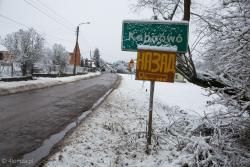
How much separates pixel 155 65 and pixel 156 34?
0.71 meters

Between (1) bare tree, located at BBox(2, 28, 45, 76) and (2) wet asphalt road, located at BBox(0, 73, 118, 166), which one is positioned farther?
(1) bare tree, located at BBox(2, 28, 45, 76)

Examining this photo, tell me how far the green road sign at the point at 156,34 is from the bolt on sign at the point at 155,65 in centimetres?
26

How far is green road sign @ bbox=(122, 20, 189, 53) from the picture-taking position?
21.4ft

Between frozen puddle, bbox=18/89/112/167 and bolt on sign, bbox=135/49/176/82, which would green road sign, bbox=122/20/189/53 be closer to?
bolt on sign, bbox=135/49/176/82

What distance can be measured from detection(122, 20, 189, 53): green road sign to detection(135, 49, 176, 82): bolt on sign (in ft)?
0.85

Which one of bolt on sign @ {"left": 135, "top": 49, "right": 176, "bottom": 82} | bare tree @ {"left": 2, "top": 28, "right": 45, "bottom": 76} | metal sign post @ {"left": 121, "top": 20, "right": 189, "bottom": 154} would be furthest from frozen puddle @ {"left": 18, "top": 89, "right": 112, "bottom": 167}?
bare tree @ {"left": 2, "top": 28, "right": 45, "bottom": 76}

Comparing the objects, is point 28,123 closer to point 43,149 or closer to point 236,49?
point 43,149

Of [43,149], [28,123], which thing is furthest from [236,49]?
[28,123]

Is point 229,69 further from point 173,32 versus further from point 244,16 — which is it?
point 173,32

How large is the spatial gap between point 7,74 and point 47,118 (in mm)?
17791

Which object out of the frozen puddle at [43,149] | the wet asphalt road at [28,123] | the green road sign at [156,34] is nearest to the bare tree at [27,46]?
the wet asphalt road at [28,123]

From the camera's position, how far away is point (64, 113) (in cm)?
1091

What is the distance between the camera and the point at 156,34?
6609mm

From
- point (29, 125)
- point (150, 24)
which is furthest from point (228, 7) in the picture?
point (29, 125)
